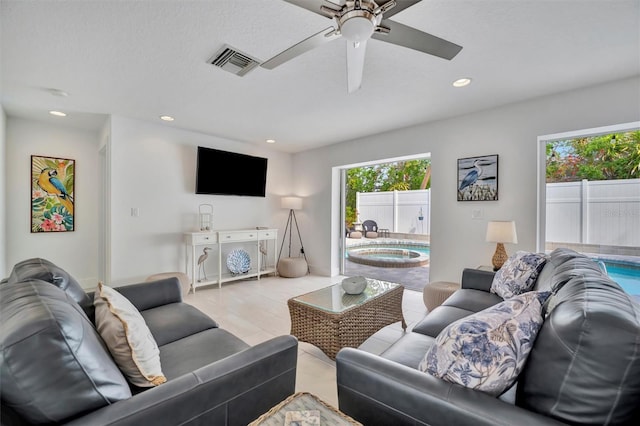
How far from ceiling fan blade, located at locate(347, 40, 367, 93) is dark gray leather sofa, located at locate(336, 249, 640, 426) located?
142 centimetres

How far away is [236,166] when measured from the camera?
4.53 meters

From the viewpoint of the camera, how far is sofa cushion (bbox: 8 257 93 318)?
132cm

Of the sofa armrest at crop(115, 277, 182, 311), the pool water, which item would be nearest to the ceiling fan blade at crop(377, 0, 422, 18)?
the sofa armrest at crop(115, 277, 182, 311)

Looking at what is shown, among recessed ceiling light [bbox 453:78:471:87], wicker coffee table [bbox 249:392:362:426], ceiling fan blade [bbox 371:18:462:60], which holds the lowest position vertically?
wicker coffee table [bbox 249:392:362:426]

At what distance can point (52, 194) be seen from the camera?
3785 mm

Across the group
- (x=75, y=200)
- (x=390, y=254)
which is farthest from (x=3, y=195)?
(x=390, y=254)

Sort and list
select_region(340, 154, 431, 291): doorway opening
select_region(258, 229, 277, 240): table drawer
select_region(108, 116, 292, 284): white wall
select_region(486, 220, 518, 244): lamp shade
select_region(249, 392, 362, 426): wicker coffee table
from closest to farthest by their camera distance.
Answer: select_region(249, 392, 362, 426): wicker coffee table → select_region(486, 220, 518, 244): lamp shade → select_region(108, 116, 292, 284): white wall → select_region(258, 229, 277, 240): table drawer → select_region(340, 154, 431, 291): doorway opening

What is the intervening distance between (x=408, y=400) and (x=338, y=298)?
4.57 feet

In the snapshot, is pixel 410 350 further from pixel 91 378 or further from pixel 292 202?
pixel 292 202

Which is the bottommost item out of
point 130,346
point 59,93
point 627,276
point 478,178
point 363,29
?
point 627,276

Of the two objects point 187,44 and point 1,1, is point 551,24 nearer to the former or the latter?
point 187,44

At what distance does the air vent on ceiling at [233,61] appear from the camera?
2057 mm

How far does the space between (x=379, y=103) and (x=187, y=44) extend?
1922mm

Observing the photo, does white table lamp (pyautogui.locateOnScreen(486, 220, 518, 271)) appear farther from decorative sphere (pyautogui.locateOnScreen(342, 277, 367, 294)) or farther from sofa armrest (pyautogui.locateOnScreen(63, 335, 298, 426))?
sofa armrest (pyautogui.locateOnScreen(63, 335, 298, 426))
